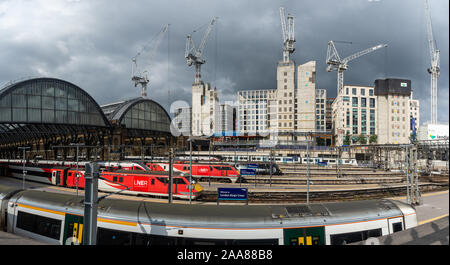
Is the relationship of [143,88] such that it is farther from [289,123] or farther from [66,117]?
[66,117]

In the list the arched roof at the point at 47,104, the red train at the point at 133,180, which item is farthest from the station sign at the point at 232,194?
the arched roof at the point at 47,104

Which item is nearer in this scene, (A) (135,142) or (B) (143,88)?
(A) (135,142)

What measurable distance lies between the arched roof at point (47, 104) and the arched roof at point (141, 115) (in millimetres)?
7280

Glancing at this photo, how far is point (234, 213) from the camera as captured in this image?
879cm

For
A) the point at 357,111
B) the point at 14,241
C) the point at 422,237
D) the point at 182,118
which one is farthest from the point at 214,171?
the point at 182,118

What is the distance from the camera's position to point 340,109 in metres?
99.4

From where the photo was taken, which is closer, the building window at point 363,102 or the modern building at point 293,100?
the modern building at point 293,100

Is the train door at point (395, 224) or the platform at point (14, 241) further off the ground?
the platform at point (14, 241)

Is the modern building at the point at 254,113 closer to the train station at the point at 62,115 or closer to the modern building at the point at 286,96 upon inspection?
the modern building at the point at 286,96

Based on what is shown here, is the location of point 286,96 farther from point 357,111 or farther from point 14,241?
point 14,241

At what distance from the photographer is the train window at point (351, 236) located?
29.4 ft

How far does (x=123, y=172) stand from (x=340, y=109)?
98.0 metres

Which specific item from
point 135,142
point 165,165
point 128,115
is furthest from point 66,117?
point 135,142
